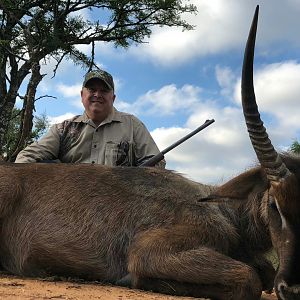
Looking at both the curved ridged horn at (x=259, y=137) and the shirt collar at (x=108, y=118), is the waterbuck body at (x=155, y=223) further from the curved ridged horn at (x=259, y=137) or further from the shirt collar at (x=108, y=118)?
Answer: the shirt collar at (x=108, y=118)

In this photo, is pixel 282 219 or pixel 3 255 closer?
pixel 282 219

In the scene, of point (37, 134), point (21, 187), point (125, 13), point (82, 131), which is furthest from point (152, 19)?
point (21, 187)

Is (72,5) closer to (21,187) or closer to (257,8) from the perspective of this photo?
(21,187)

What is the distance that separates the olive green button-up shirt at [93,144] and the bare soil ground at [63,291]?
2.87 metres

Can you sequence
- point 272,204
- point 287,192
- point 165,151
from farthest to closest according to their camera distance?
point 165,151
point 272,204
point 287,192

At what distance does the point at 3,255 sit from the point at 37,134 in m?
18.6

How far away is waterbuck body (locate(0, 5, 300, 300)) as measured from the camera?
4.89m

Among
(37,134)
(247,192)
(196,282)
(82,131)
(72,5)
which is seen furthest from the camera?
(37,134)

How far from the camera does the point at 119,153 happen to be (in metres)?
8.22

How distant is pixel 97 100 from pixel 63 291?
13.9 feet

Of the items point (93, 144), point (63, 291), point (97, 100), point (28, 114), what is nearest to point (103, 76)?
point (97, 100)

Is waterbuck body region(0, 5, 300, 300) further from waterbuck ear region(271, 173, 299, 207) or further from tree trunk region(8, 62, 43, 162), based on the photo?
tree trunk region(8, 62, 43, 162)

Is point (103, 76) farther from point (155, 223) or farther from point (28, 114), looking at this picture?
point (28, 114)

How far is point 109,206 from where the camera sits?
5.78m
